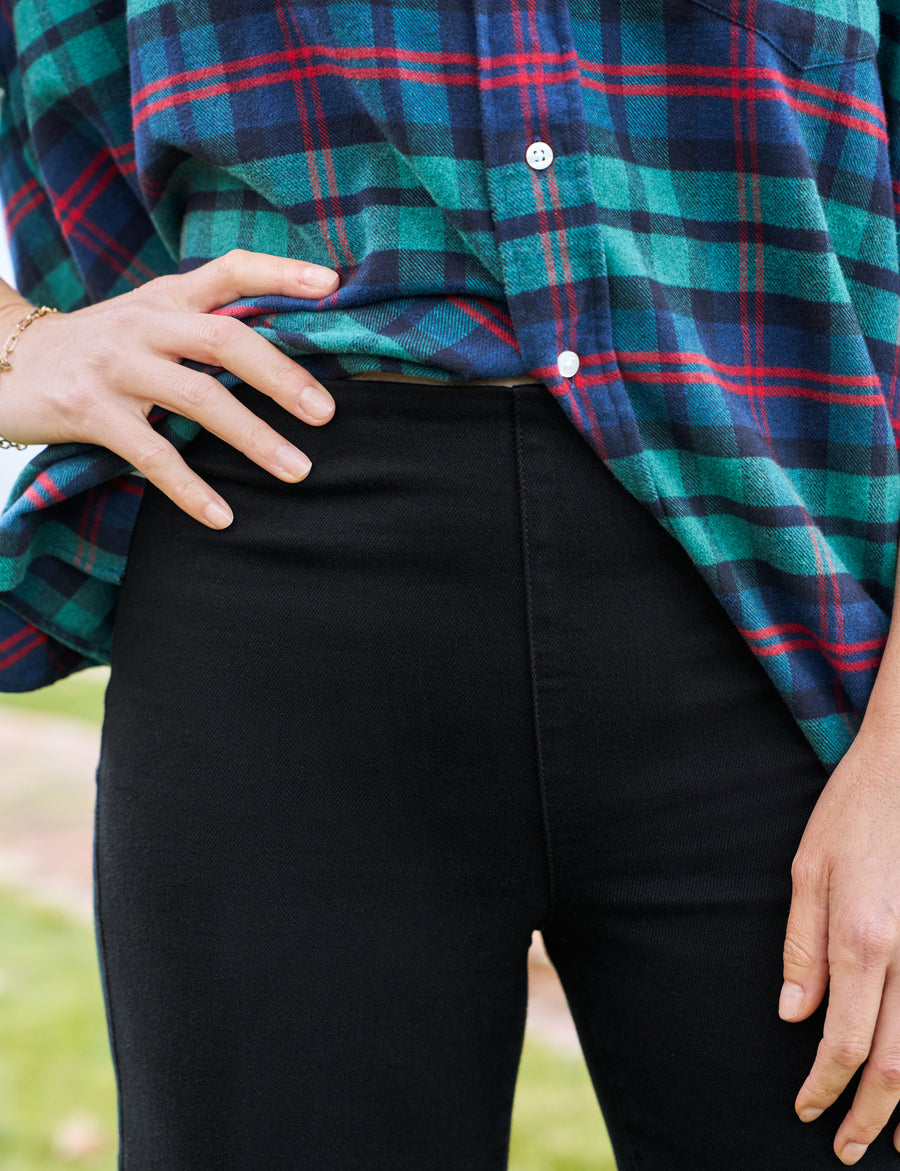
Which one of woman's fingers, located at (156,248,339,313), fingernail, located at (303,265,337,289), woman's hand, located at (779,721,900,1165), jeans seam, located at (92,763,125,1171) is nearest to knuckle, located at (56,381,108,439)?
woman's fingers, located at (156,248,339,313)

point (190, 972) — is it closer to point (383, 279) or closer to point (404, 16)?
point (383, 279)

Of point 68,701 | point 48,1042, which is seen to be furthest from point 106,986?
point 68,701

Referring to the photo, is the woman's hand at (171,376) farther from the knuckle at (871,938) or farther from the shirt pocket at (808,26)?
the knuckle at (871,938)

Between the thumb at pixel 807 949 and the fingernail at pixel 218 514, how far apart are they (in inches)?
21.3

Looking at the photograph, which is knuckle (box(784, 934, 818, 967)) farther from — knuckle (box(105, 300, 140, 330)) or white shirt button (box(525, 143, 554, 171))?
knuckle (box(105, 300, 140, 330))

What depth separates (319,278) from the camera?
88cm

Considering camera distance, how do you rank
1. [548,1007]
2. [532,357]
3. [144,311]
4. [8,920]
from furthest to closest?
[8,920]
[548,1007]
[144,311]
[532,357]

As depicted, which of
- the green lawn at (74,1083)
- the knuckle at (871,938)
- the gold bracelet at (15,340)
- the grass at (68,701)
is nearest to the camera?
the knuckle at (871,938)

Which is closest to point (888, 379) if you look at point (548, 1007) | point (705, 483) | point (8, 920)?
point (705, 483)

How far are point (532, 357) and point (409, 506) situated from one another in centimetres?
15

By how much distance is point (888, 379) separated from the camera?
957 millimetres

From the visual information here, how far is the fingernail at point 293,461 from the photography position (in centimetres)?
86

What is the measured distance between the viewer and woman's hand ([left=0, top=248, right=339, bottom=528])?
2.87 feet

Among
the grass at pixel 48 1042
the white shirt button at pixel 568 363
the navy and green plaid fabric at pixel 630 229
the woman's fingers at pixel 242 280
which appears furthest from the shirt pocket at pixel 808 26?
the grass at pixel 48 1042
